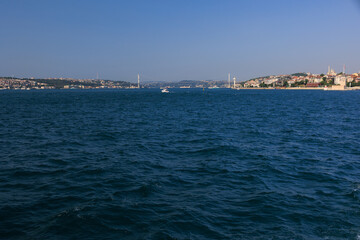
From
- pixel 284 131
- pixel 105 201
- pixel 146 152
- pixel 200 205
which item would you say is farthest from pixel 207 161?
pixel 284 131

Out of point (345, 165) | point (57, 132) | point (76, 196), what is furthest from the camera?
point (57, 132)

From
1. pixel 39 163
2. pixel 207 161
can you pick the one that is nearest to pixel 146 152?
pixel 207 161

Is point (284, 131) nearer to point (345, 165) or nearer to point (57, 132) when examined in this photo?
point (345, 165)

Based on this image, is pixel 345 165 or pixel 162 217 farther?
pixel 345 165

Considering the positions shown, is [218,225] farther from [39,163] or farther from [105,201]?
[39,163]

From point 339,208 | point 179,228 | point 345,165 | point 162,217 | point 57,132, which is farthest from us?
point 57,132

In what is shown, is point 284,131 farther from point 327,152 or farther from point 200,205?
point 200,205

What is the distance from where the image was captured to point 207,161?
15648mm

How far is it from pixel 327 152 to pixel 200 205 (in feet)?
39.7

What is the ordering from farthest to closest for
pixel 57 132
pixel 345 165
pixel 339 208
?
1. pixel 57 132
2. pixel 345 165
3. pixel 339 208

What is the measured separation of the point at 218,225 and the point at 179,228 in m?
1.23

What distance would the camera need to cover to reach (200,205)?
31.8 ft

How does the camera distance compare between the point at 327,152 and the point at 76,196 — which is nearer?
the point at 76,196

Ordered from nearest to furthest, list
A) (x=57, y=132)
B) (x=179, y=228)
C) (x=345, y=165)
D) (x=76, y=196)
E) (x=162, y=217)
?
(x=179, y=228) → (x=162, y=217) → (x=76, y=196) → (x=345, y=165) → (x=57, y=132)
